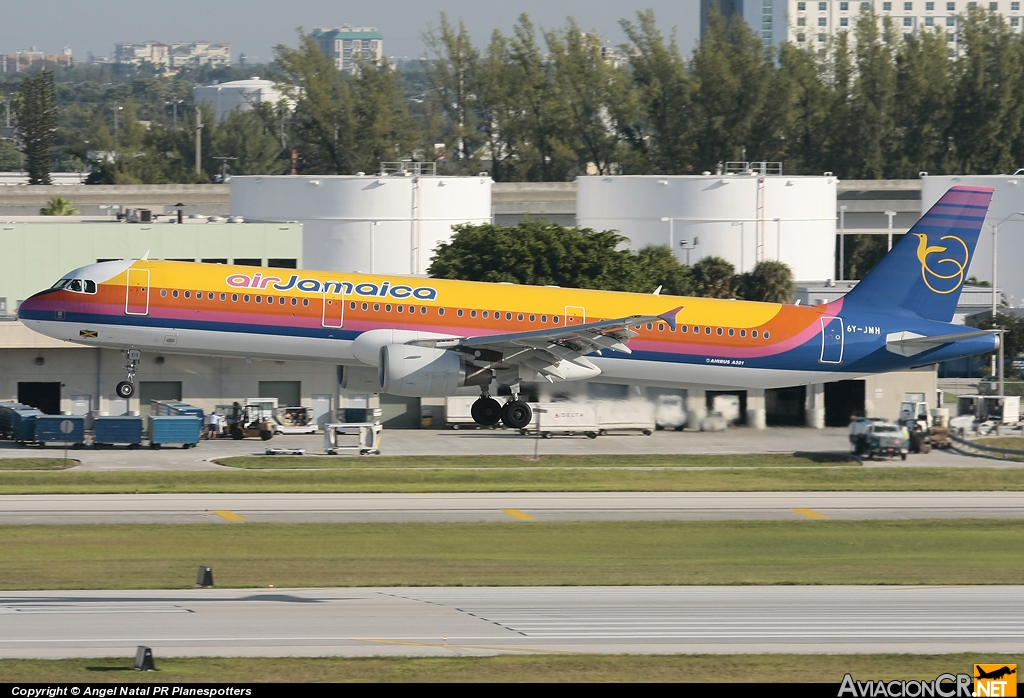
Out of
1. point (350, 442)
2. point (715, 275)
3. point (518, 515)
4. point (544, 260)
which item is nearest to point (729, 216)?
point (715, 275)

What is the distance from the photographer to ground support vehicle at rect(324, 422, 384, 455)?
73.0m

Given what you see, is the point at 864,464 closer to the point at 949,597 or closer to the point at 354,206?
the point at 949,597

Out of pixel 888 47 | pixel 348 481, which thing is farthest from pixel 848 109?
pixel 348 481

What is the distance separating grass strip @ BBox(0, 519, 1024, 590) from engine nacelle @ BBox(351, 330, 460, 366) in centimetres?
740

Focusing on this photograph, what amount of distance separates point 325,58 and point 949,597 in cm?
14706

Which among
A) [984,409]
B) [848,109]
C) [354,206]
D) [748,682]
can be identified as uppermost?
[848,109]

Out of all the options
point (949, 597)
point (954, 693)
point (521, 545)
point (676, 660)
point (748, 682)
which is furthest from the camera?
point (521, 545)

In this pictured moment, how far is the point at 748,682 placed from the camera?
30.0 metres

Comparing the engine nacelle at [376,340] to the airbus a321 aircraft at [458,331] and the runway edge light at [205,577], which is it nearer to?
the airbus a321 aircraft at [458,331]

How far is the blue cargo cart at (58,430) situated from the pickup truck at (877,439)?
41.0 meters

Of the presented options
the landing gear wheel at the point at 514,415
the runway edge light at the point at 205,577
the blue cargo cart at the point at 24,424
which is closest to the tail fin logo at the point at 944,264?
the landing gear wheel at the point at 514,415

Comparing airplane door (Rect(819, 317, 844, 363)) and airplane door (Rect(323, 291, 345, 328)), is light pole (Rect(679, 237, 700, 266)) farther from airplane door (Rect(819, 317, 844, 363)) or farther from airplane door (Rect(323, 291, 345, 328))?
airplane door (Rect(323, 291, 345, 328))

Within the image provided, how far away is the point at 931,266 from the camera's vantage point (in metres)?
52.1

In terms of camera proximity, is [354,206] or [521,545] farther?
[354,206]
